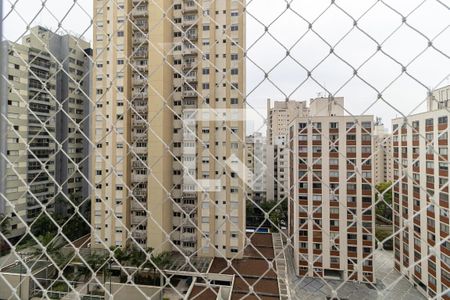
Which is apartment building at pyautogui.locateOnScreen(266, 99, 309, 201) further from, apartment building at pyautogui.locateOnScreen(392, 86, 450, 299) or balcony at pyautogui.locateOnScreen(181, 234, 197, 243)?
balcony at pyautogui.locateOnScreen(181, 234, 197, 243)

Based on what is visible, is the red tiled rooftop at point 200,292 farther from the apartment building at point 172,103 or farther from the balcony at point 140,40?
the balcony at point 140,40

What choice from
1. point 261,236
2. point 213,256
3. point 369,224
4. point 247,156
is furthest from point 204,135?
point 261,236

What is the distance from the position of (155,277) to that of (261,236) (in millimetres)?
2088

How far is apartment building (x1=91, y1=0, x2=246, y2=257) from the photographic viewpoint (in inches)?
23.5

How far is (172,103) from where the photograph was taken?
1735 millimetres

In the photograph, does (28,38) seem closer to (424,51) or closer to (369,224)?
(424,51)

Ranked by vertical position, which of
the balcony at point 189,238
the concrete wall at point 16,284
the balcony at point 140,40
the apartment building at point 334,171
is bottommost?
the balcony at point 189,238

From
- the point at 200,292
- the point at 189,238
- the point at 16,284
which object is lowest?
the point at 189,238

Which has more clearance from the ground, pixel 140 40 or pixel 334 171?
pixel 140 40

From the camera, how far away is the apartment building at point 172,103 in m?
0.60

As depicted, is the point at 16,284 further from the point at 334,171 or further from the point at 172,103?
the point at 334,171

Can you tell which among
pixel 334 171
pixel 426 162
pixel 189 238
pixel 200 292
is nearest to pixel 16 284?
pixel 200 292

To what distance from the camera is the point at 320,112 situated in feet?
1.79

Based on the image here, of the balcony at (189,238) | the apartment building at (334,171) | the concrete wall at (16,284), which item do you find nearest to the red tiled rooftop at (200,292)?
the apartment building at (334,171)
